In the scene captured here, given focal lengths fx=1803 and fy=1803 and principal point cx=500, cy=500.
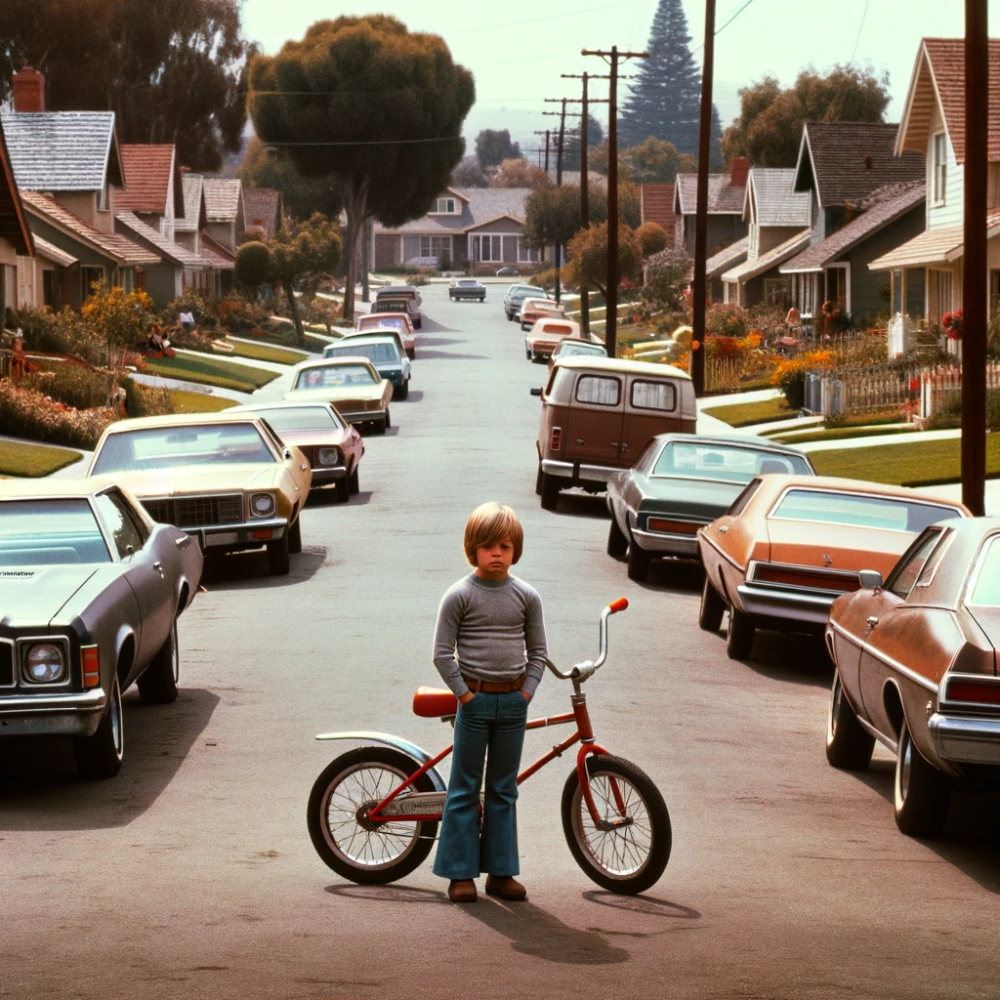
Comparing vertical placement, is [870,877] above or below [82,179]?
below

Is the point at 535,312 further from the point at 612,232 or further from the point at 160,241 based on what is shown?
the point at 612,232

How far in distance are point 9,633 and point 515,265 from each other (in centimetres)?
14056

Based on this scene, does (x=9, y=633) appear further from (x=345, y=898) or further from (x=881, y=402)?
(x=881, y=402)

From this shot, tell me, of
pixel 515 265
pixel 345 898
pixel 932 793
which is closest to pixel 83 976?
pixel 345 898

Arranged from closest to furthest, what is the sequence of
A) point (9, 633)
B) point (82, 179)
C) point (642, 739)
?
point (9, 633) < point (642, 739) < point (82, 179)

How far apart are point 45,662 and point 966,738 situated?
4356 mm

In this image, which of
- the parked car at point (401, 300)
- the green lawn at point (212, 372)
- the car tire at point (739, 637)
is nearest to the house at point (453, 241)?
the parked car at point (401, 300)

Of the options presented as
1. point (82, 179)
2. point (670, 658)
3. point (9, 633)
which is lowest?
point (670, 658)

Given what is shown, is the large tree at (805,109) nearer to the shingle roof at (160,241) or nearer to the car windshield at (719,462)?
the shingle roof at (160,241)

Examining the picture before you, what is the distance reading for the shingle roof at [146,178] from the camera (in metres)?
69.9

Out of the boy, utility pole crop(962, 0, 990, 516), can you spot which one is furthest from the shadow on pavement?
utility pole crop(962, 0, 990, 516)

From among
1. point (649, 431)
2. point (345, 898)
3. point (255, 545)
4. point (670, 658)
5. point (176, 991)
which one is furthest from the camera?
point (649, 431)

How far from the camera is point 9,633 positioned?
8773 mm

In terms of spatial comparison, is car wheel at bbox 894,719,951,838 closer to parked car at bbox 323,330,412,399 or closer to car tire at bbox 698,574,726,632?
car tire at bbox 698,574,726,632
